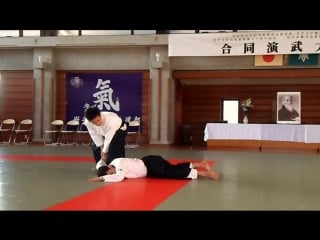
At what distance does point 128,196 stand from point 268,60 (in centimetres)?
842

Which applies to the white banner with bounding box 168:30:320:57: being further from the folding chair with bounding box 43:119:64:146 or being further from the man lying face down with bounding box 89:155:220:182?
the man lying face down with bounding box 89:155:220:182

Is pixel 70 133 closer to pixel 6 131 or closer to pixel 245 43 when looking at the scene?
pixel 6 131

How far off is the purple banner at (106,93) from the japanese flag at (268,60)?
3.56 meters

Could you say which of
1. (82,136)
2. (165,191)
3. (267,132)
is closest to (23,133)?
(82,136)

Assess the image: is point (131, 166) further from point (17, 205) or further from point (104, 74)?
point (104, 74)

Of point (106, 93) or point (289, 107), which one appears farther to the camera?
point (289, 107)

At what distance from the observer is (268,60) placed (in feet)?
36.0

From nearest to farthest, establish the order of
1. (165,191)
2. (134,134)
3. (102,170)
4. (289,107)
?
(165,191), (102,170), (134,134), (289,107)

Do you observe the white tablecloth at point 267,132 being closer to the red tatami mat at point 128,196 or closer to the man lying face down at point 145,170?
the man lying face down at point 145,170

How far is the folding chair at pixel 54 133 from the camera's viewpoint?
11.8 meters

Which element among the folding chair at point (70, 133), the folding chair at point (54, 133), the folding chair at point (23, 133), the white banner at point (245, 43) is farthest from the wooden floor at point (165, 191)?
the folding chair at point (23, 133)
